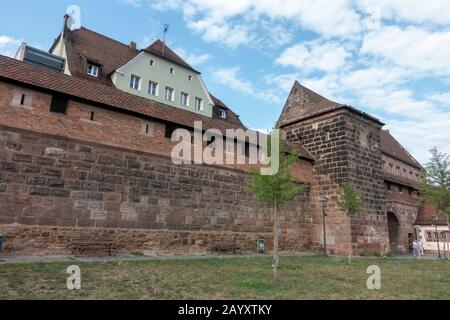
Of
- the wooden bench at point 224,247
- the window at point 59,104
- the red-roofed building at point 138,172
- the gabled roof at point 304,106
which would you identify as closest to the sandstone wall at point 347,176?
the red-roofed building at point 138,172

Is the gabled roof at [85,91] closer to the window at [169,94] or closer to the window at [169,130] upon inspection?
the window at [169,130]

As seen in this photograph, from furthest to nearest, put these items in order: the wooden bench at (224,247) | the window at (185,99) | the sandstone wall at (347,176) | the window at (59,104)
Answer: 1. the window at (185,99)
2. the sandstone wall at (347,176)
3. the wooden bench at (224,247)
4. the window at (59,104)

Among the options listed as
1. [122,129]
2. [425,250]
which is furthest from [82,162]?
[425,250]

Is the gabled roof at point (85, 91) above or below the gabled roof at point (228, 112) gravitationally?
below

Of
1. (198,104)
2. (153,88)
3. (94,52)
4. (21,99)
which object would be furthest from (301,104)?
(21,99)

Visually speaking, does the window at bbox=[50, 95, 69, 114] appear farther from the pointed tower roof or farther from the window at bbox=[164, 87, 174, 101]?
the window at bbox=[164, 87, 174, 101]

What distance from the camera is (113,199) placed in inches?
461

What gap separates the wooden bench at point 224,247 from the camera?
1409cm

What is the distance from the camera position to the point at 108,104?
11906 mm

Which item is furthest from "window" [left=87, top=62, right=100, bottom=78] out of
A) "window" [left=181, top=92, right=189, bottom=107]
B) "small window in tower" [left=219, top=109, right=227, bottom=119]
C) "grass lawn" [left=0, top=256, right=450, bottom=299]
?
"grass lawn" [left=0, top=256, right=450, bottom=299]

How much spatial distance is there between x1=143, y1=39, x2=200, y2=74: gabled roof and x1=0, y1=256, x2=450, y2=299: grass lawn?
1988 centimetres

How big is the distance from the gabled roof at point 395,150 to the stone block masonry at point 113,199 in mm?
20235
